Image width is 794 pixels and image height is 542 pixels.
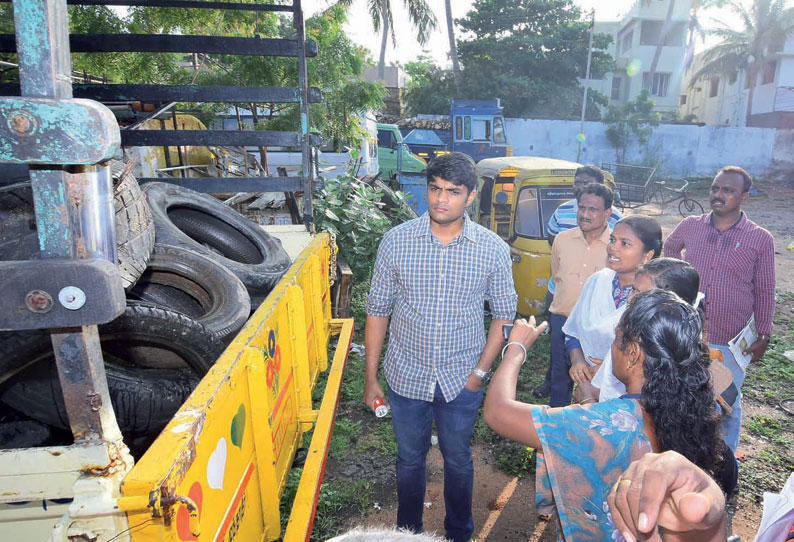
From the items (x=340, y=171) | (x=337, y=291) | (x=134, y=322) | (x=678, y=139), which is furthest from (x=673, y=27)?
(x=134, y=322)

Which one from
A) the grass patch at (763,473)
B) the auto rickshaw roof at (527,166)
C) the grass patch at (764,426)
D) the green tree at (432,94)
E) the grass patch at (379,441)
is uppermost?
A: the green tree at (432,94)

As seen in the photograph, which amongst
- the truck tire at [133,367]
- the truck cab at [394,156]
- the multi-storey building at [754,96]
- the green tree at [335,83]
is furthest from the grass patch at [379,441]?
the multi-storey building at [754,96]

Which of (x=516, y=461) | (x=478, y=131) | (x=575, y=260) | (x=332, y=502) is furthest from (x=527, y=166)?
(x=478, y=131)

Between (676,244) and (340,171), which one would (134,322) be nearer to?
(676,244)

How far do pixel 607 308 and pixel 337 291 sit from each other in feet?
9.97

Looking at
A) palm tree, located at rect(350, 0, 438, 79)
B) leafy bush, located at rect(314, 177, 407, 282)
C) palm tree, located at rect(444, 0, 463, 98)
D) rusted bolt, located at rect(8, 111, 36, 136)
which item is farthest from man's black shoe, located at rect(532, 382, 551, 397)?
Result: palm tree, located at rect(444, 0, 463, 98)

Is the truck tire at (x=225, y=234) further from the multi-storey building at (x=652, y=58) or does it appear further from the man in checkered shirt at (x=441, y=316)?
the multi-storey building at (x=652, y=58)

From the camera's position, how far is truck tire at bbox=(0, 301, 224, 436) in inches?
66.5

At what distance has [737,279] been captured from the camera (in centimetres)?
301

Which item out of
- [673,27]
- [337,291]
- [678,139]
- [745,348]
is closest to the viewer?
[745,348]

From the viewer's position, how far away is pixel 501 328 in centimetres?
240

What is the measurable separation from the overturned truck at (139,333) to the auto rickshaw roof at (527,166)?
2329 mm

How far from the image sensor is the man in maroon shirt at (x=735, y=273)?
296 centimetres

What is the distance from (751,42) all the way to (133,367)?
34923 mm
